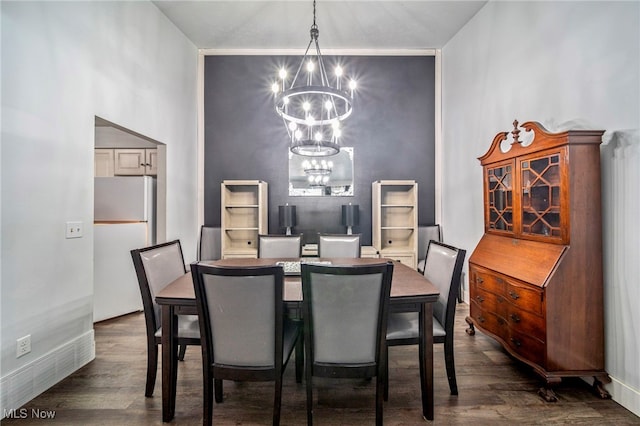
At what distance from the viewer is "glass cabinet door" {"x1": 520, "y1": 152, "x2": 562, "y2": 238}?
6.35ft

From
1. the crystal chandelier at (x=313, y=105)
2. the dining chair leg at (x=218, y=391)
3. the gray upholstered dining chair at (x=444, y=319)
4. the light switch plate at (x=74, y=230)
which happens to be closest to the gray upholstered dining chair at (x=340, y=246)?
the crystal chandelier at (x=313, y=105)

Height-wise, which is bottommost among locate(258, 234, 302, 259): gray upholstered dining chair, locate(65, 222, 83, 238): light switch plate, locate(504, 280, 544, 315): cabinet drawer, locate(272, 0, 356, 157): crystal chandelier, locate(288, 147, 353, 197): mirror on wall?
locate(504, 280, 544, 315): cabinet drawer

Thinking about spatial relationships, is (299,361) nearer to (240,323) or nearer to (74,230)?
(240,323)

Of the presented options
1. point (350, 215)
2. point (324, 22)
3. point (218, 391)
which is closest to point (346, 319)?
point (218, 391)

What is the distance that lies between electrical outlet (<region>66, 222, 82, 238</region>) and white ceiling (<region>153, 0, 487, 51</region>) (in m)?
2.62

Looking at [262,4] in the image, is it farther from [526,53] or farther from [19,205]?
[19,205]

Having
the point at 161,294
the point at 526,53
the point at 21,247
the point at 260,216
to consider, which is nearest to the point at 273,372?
the point at 161,294

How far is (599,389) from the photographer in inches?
73.4

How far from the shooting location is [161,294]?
1.67 meters

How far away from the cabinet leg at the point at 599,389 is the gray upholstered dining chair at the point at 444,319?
34.9 inches

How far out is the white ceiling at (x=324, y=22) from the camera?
10.7ft

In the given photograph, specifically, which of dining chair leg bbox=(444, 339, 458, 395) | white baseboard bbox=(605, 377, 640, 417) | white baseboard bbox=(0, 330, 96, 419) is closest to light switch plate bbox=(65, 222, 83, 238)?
white baseboard bbox=(0, 330, 96, 419)

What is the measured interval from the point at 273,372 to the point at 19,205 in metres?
1.90

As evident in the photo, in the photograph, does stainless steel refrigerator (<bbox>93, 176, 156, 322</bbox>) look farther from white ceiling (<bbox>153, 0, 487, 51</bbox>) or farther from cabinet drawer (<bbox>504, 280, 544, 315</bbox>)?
cabinet drawer (<bbox>504, 280, 544, 315</bbox>)
